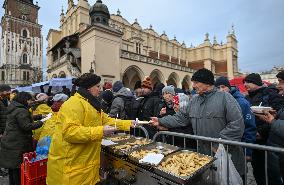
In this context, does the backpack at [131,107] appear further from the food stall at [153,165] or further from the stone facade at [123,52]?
the stone facade at [123,52]

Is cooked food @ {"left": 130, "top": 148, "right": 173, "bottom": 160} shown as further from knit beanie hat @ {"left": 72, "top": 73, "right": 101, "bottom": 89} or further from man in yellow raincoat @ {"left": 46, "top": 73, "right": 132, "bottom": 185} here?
knit beanie hat @ {"left": 72, "top": 73, "right": 101, "bottom": 89}

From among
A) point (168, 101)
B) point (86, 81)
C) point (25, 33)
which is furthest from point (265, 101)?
point (25, 33)

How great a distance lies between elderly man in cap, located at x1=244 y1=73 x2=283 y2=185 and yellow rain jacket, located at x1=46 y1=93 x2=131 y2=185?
2864mm

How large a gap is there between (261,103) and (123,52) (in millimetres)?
19397

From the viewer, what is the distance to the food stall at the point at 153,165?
254 centimetres

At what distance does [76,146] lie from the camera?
3.02 meters

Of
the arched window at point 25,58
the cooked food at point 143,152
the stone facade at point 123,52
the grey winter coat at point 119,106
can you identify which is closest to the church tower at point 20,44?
the arched window at point 25,58

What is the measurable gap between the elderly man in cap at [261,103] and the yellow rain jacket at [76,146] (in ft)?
9.40

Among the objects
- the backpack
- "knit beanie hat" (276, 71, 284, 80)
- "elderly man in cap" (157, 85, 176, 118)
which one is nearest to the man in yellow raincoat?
"elderly man in cap" (157, 85, 176, 118)

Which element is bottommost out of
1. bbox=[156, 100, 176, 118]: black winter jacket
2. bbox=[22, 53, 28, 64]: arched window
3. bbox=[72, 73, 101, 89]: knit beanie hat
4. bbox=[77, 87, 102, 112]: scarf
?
bbox=[156, 100, 176, 118]: black winter jacket

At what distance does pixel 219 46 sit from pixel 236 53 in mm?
4733

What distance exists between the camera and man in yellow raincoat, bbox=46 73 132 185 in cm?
291

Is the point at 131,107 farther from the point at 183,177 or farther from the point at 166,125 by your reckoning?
the point at 183,177

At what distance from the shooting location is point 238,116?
310cm
